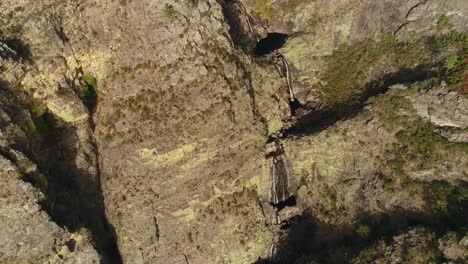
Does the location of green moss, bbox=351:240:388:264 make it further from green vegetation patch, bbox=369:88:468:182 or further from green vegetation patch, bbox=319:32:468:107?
green vegetation patch, bbox=319:32:468:107

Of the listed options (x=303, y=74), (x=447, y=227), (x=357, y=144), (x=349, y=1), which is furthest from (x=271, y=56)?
(x=447, y=227)

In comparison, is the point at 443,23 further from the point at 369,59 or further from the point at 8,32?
the point at 8,32

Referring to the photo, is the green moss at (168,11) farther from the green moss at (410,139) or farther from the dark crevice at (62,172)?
the green moss at (410,139)

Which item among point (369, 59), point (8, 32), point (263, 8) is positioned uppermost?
point (263, 8)

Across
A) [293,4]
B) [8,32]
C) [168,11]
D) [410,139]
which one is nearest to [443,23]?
[410,139]

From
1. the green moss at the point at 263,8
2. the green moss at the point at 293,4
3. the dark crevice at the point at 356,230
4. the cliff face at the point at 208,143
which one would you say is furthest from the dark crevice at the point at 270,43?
the dark crevice at the point at 356,230

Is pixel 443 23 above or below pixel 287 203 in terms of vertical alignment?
above
